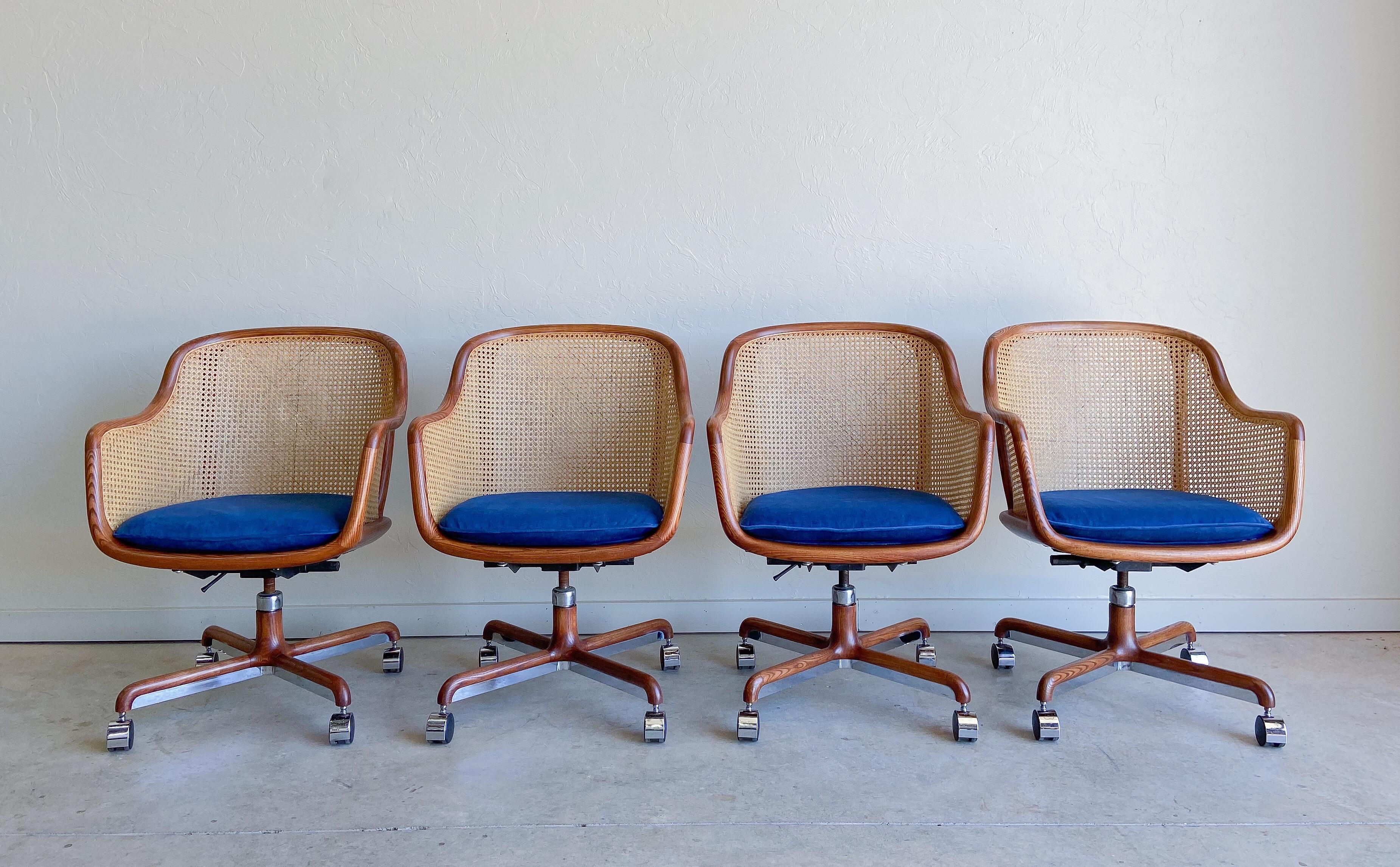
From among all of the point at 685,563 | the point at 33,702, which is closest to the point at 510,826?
the point at 685,563

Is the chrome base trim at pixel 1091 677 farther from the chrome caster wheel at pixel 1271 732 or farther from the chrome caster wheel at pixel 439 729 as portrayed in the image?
the chrome caster wheel at pixel 439 729

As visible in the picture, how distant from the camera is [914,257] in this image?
3.04 meters

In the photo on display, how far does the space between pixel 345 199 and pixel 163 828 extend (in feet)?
6.38

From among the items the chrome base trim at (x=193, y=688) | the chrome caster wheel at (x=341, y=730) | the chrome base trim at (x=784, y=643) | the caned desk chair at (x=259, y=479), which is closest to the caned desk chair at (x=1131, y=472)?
the chrome base trim at (x=784, y=643)

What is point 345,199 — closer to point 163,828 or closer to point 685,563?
point 685,563

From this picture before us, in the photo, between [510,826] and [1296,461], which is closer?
[510,826]

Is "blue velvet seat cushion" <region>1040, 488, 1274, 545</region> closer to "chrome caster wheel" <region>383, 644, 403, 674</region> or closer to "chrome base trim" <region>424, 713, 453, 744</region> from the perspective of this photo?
"chrome base trim" <region>424, 713, 453, 744</region>

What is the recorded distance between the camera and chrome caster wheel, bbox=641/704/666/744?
7.22 feet

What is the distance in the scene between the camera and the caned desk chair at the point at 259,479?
2.23 metres

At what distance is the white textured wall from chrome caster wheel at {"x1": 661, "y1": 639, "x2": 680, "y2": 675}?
567mm

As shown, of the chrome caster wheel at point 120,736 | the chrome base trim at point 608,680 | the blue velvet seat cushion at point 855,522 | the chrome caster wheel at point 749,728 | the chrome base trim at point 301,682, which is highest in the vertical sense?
the blue velvet seat cushion at point 855,522

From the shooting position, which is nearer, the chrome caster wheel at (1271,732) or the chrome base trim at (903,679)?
the chrome caster wheel at (1271,732)

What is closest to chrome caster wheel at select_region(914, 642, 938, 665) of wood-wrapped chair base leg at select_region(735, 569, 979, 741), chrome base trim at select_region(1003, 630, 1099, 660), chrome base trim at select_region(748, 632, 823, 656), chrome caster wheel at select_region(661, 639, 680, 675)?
wood-wrapped chair base leg at select_region(735, 569, 979, 741)

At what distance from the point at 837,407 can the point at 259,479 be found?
174cm
